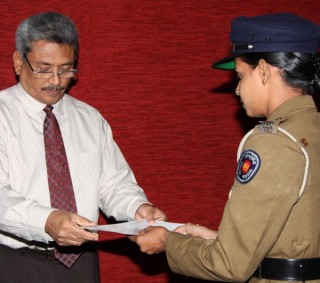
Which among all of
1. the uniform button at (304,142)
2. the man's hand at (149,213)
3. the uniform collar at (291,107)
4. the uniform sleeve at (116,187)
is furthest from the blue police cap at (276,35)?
the uniform sleeve at (116,187)

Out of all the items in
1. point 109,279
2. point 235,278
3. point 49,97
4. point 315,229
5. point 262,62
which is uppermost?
point 262,62

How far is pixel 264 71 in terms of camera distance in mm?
2057

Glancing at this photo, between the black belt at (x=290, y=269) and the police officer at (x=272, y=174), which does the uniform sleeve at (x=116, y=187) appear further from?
the black belt at (x=290, y=269)

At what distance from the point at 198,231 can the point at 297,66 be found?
0.79m

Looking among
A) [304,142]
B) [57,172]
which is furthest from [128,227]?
[304,142]

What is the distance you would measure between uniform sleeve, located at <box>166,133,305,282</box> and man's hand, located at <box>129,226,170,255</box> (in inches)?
13.1

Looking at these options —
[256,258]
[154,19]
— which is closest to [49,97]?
[154,19]

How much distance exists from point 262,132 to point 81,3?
1628 mm

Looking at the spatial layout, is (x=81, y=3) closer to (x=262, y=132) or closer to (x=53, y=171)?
(x=53, y=171)

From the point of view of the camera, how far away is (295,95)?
2.08 meters

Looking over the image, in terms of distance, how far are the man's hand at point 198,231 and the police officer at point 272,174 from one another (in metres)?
0.25

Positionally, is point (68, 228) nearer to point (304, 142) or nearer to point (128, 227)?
point (128, 227)

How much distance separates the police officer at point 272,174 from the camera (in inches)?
75.4

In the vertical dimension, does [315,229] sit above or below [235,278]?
above
